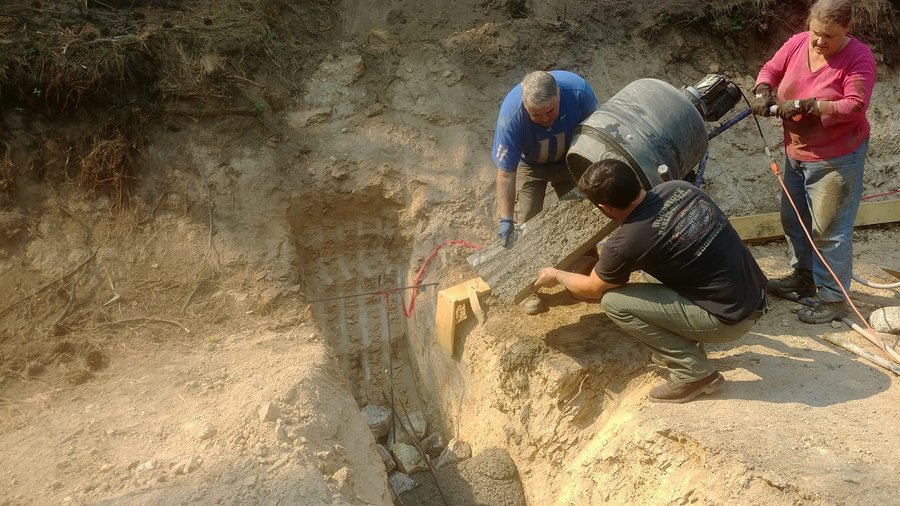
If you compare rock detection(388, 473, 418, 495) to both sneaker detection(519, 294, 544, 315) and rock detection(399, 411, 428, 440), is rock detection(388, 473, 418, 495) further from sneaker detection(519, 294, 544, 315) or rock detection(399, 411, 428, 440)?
sneaker detection(519, 294, 544, 315)

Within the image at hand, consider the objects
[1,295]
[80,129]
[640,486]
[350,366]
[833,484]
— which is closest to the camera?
[833,484]

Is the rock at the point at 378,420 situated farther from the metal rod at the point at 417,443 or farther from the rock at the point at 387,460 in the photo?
the rock at the point at 387,460

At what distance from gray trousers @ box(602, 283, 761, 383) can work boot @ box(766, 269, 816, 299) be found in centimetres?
129

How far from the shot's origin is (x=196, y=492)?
2.91m

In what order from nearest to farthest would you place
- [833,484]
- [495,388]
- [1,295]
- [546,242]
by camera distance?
[833,484], [546,242], [495,388], [1,295]

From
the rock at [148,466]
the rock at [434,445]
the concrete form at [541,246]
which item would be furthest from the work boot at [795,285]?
the rock at [148,466]

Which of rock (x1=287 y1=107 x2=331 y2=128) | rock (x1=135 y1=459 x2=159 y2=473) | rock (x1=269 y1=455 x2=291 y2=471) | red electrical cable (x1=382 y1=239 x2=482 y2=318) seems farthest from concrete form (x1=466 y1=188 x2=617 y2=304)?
rock (x1=287 y1=107 x2=331 y2=128)

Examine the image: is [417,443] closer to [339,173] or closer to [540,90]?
[339,173]

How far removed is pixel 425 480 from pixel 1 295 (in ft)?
10.4

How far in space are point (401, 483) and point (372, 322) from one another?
142cm

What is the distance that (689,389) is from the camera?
3209 mm

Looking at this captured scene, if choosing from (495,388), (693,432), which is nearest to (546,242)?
(495,388)

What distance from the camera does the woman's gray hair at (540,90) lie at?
11.2ft

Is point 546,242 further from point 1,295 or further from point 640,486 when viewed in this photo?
point 1,295
